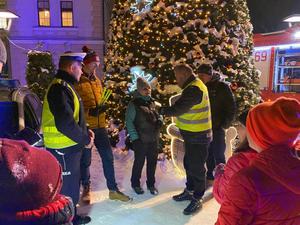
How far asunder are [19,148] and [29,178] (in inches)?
4.5

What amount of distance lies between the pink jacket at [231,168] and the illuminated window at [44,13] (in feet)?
63.5

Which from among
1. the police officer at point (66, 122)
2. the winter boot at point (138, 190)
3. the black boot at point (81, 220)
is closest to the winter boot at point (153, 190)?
the winter boot at point (138, 190)

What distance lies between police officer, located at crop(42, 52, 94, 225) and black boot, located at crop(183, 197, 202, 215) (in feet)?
4.77

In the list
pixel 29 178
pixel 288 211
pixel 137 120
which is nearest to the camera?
pixel 29 178

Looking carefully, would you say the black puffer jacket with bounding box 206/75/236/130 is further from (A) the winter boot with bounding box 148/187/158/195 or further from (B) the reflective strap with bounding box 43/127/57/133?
(B) the reflective strap with bounding box 43/127/57/133

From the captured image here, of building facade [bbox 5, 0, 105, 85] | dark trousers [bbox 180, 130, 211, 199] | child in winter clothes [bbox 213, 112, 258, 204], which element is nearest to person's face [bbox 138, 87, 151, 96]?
dark trousers [bbox 180, 130, 211, 199]

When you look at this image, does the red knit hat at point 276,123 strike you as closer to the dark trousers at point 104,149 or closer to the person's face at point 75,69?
the person's face at point 75,69

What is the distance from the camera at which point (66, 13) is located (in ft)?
65.4

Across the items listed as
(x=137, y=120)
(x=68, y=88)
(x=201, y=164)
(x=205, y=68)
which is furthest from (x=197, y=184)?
(x=68, y=88)

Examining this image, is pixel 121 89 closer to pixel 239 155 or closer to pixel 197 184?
pixel 197 184

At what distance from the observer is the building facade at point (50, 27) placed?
63.8ft

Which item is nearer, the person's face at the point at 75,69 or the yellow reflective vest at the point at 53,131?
the yellow reflective vest at the point at 53,131

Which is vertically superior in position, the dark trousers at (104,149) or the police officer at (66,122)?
the police officer at (66,122)

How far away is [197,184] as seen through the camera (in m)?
4.40
